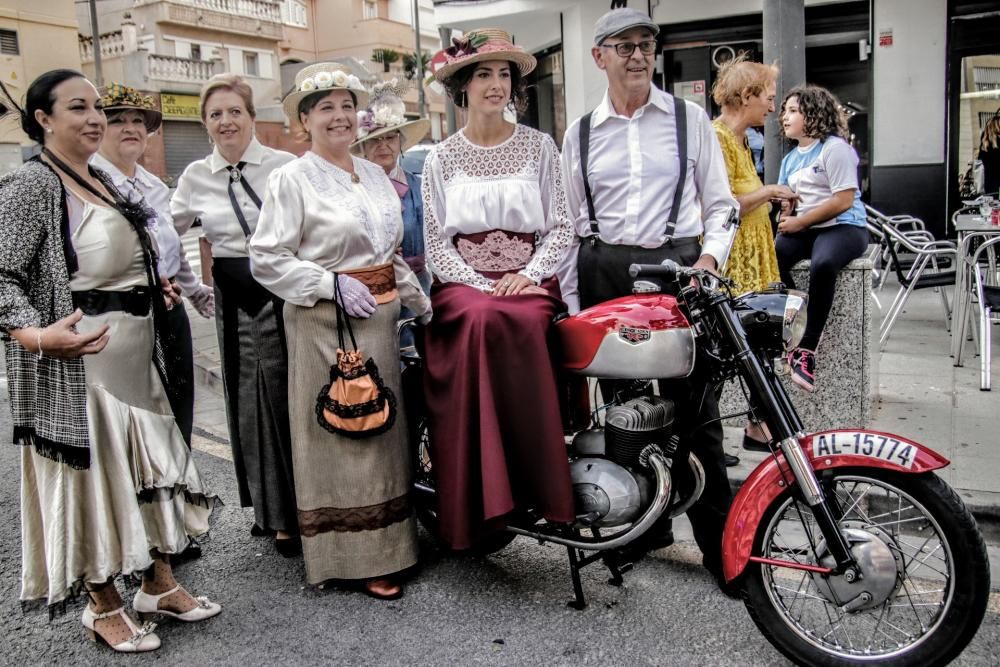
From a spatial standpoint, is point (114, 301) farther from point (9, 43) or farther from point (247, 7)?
point (247, 7)

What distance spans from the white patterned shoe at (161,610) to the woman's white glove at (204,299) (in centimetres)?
139

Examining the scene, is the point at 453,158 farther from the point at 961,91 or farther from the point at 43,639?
the point at 961,91

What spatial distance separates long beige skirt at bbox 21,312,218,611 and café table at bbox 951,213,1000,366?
209 inches

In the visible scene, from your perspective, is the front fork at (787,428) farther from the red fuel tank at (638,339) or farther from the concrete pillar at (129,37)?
the concrete pillar at (129,37)

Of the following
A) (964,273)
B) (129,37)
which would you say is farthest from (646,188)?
(129,37)

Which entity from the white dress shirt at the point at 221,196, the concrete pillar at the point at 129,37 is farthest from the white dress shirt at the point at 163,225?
the concrete pillar at the point at 129,37

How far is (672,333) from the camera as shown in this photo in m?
2.98

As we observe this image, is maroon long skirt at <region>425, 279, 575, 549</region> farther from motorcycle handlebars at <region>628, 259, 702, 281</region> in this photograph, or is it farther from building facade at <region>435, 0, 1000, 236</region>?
building facade at <region>435, 0, 1000, 236</region>

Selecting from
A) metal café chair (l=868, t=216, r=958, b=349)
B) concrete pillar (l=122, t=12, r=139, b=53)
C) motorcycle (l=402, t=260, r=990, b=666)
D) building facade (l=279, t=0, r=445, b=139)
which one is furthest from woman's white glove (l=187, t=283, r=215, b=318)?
building facade (l=279, t=0, r=445, b=139)

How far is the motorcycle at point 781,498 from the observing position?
260 centimetres

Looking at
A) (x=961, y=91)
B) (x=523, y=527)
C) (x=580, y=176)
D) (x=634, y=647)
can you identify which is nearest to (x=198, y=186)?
(x=580, y=176)

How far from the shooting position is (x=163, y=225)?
400 cm

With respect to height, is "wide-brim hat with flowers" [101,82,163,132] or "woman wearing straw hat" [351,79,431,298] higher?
"wide-brim hat with flowers" [101,82,163,132]

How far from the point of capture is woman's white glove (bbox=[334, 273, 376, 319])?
3305 millimetres
